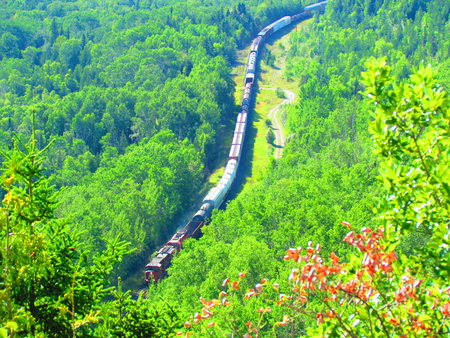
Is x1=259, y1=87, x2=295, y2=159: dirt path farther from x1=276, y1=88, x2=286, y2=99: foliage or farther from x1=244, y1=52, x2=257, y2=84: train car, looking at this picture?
x1=244, y1=52, x2=257, y2=84: train car

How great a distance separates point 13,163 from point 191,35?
11117 cm

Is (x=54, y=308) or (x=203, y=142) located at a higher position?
(x=54, y=308)

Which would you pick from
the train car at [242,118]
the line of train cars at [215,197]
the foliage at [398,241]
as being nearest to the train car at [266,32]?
the line of train cars at [215,197]

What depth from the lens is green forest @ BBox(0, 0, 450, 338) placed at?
8.26 m

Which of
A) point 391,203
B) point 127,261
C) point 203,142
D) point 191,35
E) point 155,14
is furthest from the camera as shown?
point 155,14

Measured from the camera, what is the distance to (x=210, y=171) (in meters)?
74.2

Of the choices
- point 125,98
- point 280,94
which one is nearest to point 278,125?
point 280,94

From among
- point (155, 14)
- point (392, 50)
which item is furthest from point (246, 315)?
point (155, 14)

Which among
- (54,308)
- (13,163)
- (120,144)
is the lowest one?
(120,144)

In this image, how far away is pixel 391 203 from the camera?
27.7ft

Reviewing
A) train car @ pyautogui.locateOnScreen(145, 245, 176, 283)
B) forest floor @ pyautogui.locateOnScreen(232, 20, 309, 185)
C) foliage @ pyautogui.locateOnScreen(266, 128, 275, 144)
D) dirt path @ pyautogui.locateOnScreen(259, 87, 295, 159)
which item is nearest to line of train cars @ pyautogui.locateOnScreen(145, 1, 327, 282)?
train car @ pyautogui.locateOnScreen(145, 245, 176, 283)

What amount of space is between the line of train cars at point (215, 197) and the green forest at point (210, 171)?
252cm

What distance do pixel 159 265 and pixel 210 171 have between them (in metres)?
30.7

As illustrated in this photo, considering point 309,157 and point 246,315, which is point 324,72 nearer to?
point 309,157
